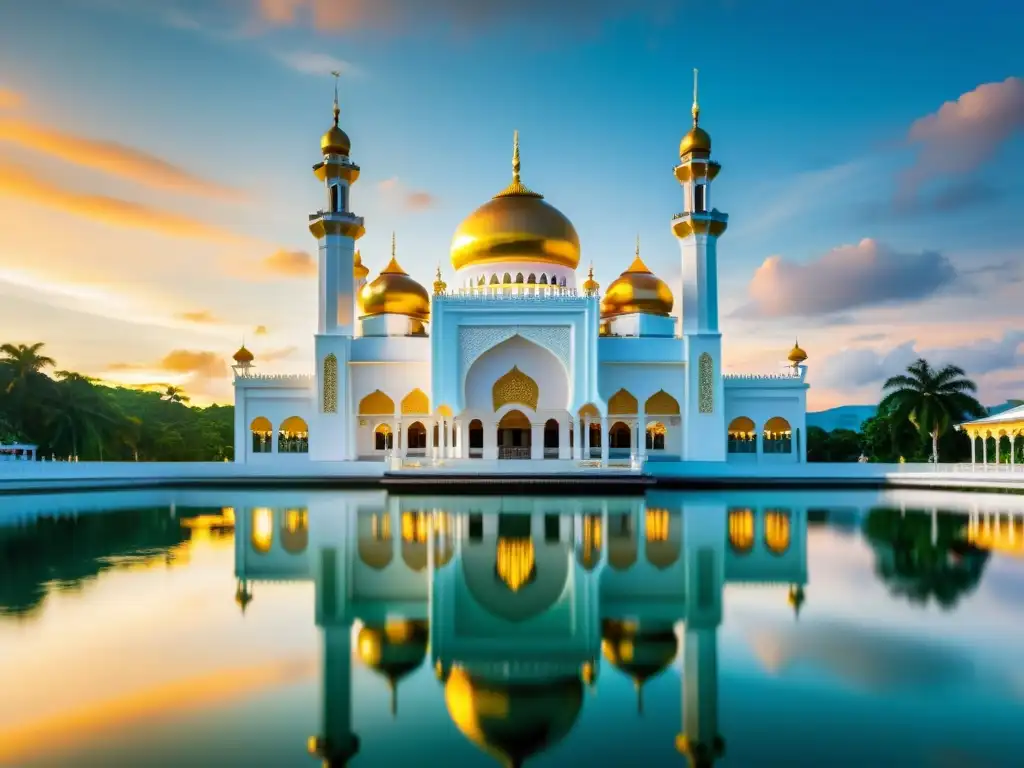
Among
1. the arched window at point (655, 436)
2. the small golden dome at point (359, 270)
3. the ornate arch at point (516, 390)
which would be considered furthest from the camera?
the small golden dome at point (359, 270)

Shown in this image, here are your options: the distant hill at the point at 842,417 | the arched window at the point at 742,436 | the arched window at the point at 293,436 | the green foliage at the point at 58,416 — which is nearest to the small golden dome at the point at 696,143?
the arched window at the point at 742,436

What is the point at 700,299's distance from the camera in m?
17.0

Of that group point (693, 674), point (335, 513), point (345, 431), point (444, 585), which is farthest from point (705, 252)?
point (693, 674)

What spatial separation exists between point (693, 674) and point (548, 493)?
9.19m

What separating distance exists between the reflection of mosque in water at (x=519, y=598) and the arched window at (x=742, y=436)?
27.6 feet

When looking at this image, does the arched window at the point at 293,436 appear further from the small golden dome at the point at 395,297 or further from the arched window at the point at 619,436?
the arched window at the point at 619,436

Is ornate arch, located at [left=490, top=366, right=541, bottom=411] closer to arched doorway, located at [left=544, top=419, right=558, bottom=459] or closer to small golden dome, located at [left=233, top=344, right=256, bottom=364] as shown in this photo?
arched doorway, located at [left=544, top=419, right=558, bottom=459]

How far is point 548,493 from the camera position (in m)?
12.7

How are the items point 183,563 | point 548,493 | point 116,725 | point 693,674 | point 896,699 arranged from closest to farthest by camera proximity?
point 116,725, point 896,699, point 693,674, point 183,563, point 548,493

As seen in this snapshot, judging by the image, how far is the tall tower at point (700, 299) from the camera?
16.6 meters

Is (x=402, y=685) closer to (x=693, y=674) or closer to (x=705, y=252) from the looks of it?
(x=693, y=674)

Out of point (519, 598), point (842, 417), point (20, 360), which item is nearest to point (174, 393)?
point (20, 360)

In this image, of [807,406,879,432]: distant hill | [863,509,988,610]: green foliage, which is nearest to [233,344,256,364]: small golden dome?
[863,509,988,610]: green foliage

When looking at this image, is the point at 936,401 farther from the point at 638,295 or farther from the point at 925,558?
the point at 925,558
